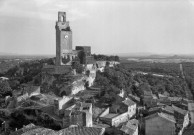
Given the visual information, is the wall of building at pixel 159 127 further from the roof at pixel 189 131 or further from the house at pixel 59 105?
the house at pixel 59 105

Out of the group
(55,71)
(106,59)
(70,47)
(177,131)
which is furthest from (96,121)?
(106,59)

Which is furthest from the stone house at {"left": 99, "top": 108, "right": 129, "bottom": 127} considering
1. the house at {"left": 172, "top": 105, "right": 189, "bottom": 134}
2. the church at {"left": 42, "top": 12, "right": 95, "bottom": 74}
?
the church at {"left": 42, "top": 12, "right": 95, "bottom": 74}

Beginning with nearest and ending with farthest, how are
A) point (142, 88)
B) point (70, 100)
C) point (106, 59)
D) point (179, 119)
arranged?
1. point (70, 100)
2. point (179, 119)
3. point (142, 88)
4. point (106, 59)

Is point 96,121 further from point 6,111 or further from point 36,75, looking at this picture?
point 36,75

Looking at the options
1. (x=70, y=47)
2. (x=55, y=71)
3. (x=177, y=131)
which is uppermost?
(x=70, y=47)

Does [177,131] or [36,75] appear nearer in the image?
[177,131]

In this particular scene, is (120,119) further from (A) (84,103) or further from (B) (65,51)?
(B) (65,51)

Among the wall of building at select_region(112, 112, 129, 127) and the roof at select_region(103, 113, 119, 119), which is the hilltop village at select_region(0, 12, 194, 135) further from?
the roof at select_region(103, 113, 119, 119)

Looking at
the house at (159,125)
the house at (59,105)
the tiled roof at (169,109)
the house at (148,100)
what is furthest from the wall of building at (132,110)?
the house at (59,105)
